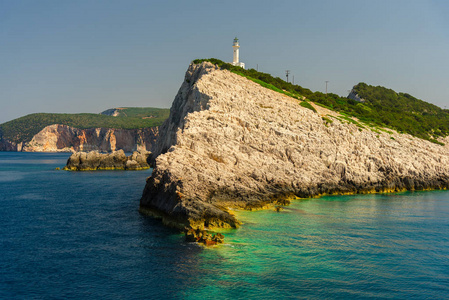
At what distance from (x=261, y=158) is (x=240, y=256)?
868 inches

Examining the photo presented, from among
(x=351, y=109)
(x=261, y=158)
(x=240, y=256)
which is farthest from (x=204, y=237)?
(x=351, y=109)

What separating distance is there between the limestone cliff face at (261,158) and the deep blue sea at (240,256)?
3068mm

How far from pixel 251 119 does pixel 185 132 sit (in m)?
11.4

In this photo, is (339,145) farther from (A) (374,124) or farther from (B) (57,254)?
(B) (57,254)

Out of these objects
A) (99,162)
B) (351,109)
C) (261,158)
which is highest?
(351,109)

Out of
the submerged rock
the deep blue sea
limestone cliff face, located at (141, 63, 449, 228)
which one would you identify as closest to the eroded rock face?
limestone cliff face, located at (141, 63, 449, 228)

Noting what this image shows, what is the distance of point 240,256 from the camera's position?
890 inches

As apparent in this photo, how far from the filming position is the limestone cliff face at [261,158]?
111 feet

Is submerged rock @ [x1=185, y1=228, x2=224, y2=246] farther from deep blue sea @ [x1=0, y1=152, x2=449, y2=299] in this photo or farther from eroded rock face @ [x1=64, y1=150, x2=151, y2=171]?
eroded rock face @ [x1=64, y1=150, x2=151, y2=171]

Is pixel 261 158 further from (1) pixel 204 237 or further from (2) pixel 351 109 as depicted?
(2) pixel 351 109

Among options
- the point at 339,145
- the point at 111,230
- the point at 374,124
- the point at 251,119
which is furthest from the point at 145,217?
the point at 374,124

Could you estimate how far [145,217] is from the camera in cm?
3453

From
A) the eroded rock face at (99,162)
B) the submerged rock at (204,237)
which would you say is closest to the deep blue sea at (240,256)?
the submerged rock at (204,237)

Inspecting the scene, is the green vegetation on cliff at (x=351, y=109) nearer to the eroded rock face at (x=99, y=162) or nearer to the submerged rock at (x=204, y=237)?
the eroded rock face at (x=99, y=162)
